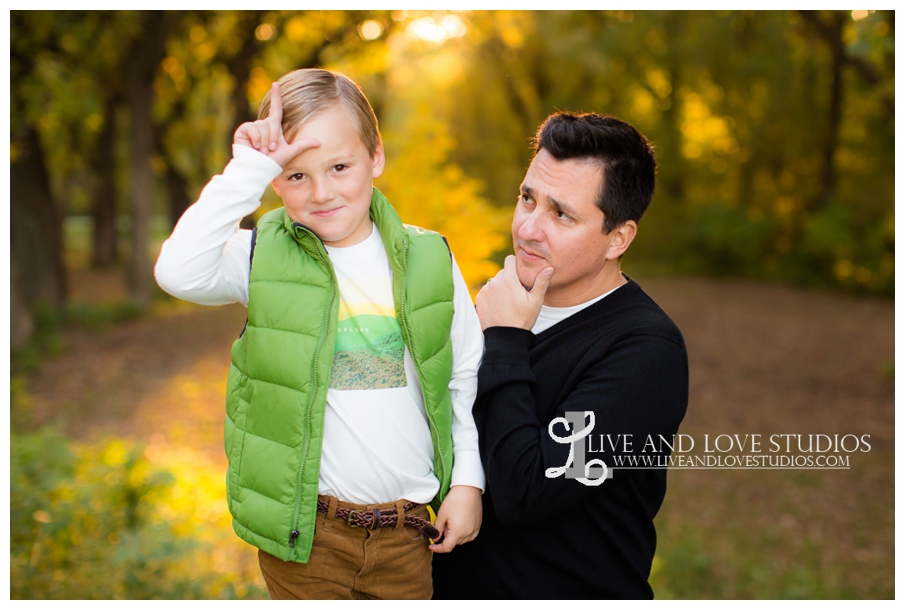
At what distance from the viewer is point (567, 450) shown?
6.07ft

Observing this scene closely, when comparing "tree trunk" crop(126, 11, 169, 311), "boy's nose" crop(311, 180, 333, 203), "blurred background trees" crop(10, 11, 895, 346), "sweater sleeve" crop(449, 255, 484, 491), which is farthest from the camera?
"tree trunk" crop(126, 11, 169, 311)

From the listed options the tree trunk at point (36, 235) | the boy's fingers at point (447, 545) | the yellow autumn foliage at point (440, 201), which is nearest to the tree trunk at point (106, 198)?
the tree trunk at point (36, 235)

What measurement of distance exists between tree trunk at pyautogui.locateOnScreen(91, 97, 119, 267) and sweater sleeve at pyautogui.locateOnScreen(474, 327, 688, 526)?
51.6 feet

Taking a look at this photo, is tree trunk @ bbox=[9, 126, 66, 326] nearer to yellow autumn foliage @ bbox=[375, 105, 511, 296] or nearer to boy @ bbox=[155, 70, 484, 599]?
yellow autumn foliage @ bbox=[375, 105, 511, 296]

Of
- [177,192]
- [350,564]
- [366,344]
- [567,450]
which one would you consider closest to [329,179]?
[366,344]

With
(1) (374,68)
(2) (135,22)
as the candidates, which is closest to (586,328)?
(1) (374,68)

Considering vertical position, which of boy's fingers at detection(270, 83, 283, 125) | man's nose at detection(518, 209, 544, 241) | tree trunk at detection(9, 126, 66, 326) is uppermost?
boy's fingers at detection(270, 83, 283, 125)

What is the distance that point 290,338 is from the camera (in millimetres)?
1819

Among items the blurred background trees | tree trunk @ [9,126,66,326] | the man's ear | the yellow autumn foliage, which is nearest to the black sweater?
the man's ear

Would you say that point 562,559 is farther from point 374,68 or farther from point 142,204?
point 142,204

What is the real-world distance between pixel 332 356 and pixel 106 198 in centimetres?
1949

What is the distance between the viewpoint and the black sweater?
1.88 metres

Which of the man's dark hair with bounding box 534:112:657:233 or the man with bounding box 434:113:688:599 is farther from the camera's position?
the man's dark hair with bounding box 534:112:657:233

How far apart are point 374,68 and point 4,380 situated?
8174 millimetres
